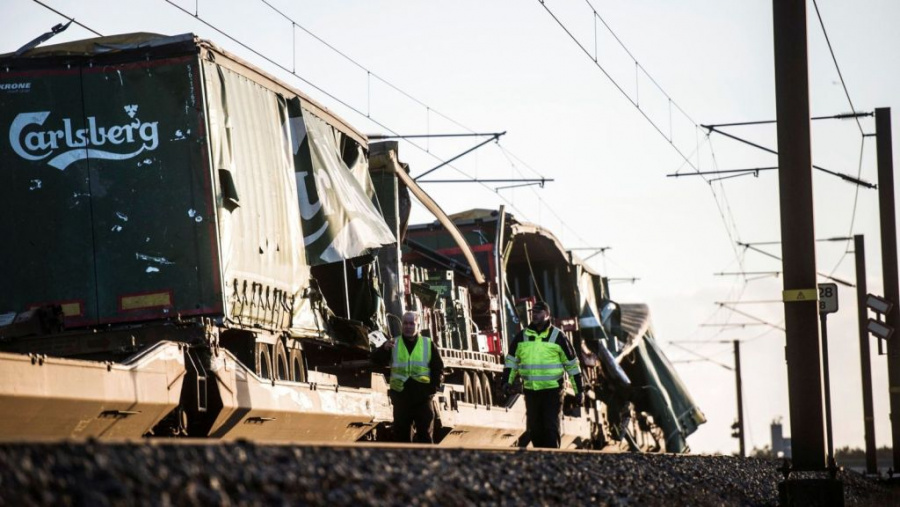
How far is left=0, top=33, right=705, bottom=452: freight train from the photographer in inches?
460

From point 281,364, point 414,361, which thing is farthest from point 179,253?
point 414,361

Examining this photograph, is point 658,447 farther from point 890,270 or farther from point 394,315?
point 394,315

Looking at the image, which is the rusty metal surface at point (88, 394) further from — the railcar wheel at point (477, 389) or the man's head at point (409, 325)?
the railcar wheel at point (477, 389)

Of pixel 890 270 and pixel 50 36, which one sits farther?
pixel 890 270

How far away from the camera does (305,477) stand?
6.69m

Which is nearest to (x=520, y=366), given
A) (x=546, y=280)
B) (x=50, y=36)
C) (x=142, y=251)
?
(x=142, y=251)

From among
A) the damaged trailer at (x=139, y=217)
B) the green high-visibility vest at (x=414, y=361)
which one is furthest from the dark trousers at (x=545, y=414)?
the damaged trailer at (x=139, y=217)

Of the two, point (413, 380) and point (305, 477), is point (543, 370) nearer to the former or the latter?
point (413, 380)

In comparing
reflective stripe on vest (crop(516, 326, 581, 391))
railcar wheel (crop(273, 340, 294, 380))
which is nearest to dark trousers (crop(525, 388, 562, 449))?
reflective stripe on vest (crop(516, 326, 581, 391))

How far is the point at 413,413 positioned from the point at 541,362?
4.51ft

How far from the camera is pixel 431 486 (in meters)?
7.60

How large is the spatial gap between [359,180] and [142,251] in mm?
4788

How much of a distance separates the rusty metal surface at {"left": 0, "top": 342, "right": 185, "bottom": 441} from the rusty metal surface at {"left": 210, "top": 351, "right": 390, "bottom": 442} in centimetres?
73

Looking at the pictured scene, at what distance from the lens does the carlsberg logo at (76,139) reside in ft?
43.8
